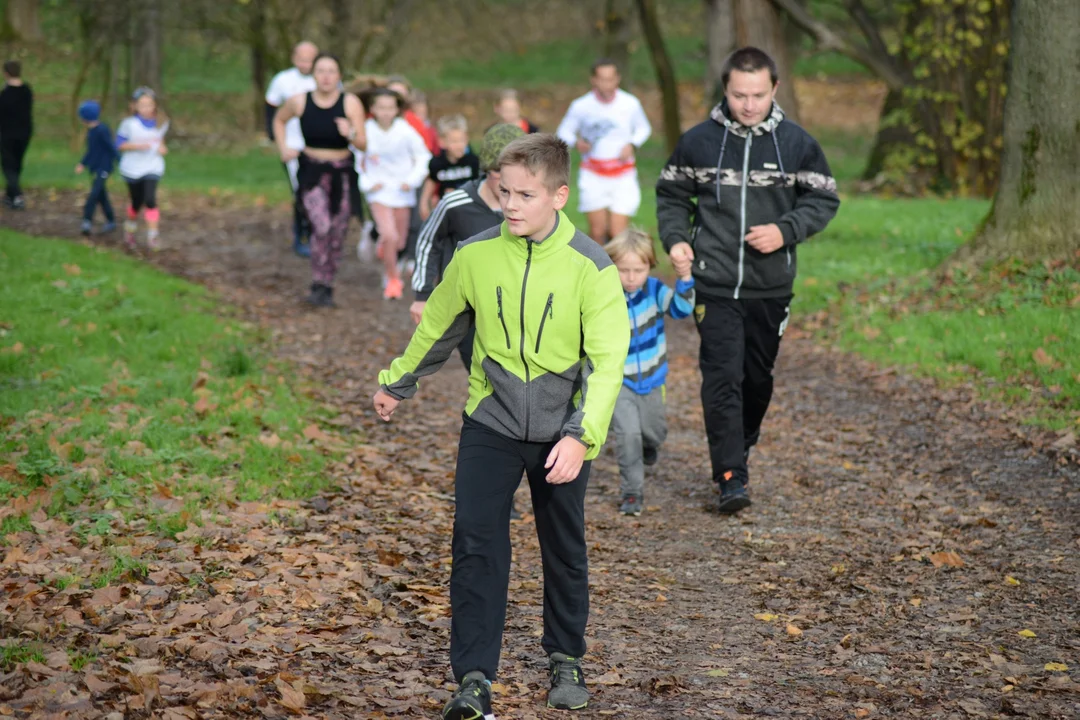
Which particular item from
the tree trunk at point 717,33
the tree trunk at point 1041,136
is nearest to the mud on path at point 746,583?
the tree trunk at point 1041,136

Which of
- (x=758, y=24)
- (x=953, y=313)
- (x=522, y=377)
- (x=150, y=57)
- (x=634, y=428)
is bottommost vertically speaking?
(x=634, y=428)

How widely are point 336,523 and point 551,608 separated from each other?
2.59 m

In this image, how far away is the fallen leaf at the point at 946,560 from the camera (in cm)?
630

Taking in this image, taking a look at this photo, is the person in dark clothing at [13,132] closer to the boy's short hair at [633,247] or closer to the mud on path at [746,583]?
the mud on path at [746,583]

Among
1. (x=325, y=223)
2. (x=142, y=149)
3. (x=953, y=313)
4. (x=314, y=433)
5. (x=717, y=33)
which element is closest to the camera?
(x=314, y=433)

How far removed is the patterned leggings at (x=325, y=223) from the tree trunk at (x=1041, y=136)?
6.83 meters

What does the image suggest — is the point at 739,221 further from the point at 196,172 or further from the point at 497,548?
the point at 196,172

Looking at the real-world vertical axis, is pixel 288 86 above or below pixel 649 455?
above

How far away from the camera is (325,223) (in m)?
12.8

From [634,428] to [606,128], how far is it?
20.1 feet

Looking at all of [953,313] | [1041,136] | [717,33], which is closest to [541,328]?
[953,313]

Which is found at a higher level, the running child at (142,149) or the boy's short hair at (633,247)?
the running child at (142,149)

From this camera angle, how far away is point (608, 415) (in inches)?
168

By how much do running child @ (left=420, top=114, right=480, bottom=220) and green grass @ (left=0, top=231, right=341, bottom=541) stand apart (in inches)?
96.1
